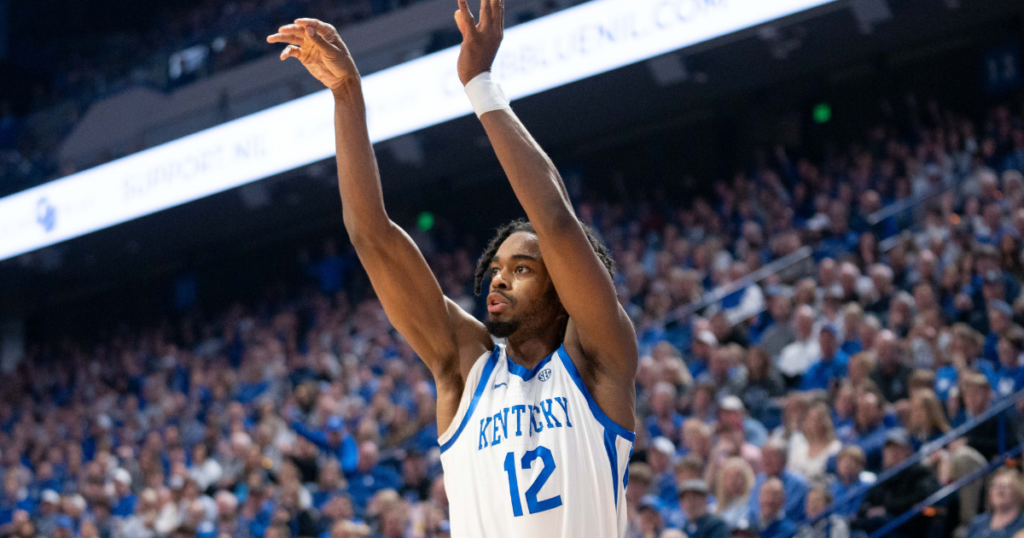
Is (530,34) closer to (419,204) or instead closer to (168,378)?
(419,204)

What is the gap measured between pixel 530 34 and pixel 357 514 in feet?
18.4

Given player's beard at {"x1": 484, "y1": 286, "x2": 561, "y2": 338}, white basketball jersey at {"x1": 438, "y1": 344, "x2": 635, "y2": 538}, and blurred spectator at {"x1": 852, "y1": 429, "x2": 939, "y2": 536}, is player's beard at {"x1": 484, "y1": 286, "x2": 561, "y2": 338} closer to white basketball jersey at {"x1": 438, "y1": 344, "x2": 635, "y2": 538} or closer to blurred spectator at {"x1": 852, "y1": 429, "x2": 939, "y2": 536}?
white basketball jersey at {"x1": 438, "y1": 344, "x2": 635, "y2": 538}

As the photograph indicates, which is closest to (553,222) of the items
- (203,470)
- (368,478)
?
(368,478)

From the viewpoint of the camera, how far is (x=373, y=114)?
11.5 m

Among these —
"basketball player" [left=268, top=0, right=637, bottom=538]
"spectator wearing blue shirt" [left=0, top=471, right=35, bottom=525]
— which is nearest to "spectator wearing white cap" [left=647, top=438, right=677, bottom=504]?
"basketball player" [left=268, top=0, right=637, bottom=538]

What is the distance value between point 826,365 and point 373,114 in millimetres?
6473

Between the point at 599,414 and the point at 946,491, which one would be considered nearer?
the point at 599,414

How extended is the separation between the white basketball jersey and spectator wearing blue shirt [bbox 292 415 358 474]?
6033 mm

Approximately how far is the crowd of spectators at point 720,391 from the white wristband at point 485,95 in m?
3.36

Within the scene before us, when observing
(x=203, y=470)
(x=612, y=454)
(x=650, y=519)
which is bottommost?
(x=650, y=519)

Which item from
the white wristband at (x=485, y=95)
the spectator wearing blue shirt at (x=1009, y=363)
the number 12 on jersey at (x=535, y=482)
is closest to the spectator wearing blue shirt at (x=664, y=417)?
the spectator wearing blue shirt at (x=1009, y=363)

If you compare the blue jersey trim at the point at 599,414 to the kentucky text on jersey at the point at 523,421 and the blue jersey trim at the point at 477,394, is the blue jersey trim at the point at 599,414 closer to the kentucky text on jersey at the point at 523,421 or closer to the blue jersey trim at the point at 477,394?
the kentucky text on jersey at the point at 523,421

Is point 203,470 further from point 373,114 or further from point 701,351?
point 701,351

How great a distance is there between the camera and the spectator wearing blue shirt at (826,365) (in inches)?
268
